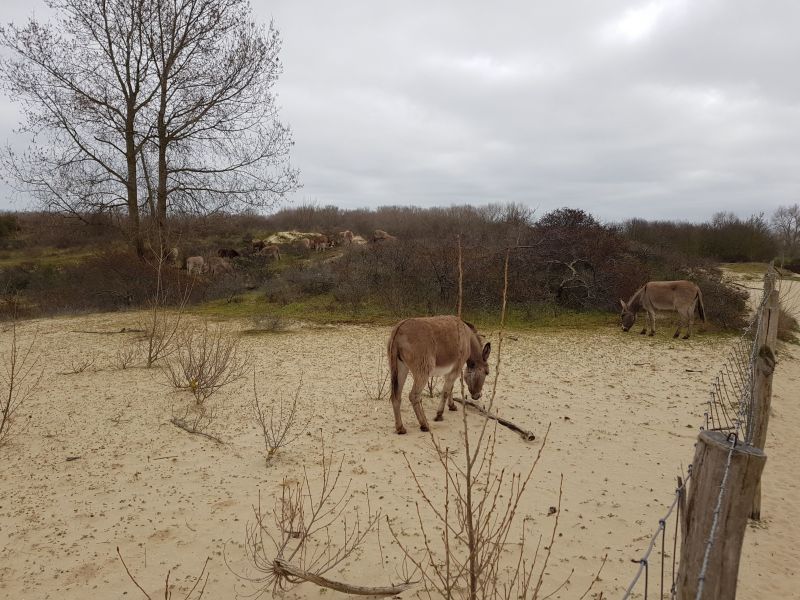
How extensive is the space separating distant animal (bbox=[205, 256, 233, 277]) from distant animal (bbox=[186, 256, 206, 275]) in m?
0.35

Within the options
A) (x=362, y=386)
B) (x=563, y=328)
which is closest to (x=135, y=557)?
(x=362, y=386)

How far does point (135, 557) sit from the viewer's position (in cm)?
367

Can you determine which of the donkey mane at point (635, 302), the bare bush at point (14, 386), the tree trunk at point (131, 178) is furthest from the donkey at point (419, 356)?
the tree trunk at point (131, 178)

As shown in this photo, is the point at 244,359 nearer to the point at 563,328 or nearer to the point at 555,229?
the point at 563,328

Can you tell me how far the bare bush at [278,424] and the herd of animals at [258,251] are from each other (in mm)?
15005

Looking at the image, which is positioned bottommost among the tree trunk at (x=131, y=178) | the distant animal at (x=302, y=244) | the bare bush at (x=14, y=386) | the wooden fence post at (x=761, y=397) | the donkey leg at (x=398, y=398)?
the bare bush at (x=14, y=386)

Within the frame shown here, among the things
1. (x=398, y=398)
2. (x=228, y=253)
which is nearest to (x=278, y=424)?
(x=398, y=398)

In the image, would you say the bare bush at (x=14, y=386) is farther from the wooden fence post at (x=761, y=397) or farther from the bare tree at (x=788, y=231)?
the bare tree at (x=788, y=231)

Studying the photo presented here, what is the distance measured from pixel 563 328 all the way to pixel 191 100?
1495 centimetres

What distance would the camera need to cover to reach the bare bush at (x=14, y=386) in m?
5.73

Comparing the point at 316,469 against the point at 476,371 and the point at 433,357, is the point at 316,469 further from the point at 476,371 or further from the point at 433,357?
the point at 476,371

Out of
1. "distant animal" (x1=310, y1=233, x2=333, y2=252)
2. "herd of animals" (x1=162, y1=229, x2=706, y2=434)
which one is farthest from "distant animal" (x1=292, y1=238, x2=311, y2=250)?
"herd of animals" (x1=162, y1=229, x2=706, y2=434)

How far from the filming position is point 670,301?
495 inches

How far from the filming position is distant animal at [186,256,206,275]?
2206 centimetres
